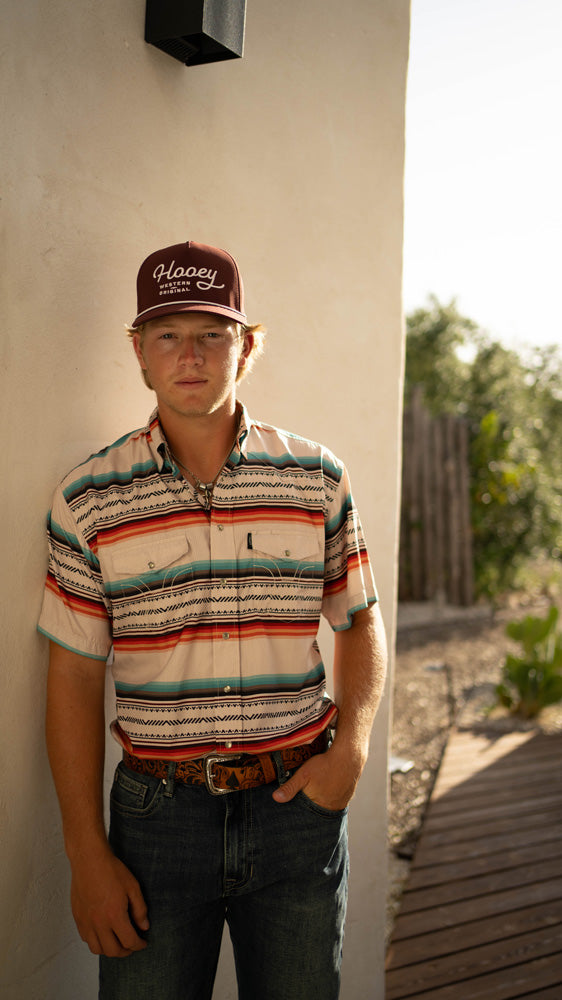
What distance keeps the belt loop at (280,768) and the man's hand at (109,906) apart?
346mm

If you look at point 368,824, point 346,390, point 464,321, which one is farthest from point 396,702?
point 464,321

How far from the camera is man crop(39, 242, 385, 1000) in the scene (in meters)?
1.57

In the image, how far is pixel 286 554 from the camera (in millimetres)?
1733

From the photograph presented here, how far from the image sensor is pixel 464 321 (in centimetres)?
1427

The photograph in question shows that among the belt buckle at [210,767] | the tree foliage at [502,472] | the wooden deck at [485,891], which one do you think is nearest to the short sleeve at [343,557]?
the belt buckle at [210,767]

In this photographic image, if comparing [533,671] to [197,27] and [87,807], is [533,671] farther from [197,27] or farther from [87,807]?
[197,27]

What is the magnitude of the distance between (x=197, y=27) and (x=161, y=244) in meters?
0.48

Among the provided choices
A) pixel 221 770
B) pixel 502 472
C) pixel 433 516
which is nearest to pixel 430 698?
pixel 433 516

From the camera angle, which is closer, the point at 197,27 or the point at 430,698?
the point at 197,27

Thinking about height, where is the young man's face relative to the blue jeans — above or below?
above

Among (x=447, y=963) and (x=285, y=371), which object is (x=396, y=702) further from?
(x=285, y=371)

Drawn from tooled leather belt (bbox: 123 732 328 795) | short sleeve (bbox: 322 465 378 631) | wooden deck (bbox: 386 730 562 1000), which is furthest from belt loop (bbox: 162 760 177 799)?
wooden deck (bbox: 386 730 562 1000)

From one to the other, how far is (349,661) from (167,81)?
1498mm

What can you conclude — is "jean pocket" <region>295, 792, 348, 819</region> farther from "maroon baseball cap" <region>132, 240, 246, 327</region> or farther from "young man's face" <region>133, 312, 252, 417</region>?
"maroon baseball cap" <region>132, 240, 246, 327</region>
